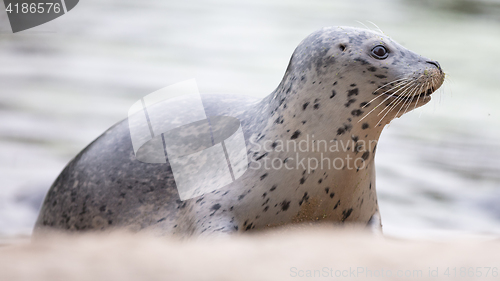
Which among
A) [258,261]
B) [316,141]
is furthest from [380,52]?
[258,261]

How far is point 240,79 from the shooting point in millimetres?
6707


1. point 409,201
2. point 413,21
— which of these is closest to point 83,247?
point 409,201

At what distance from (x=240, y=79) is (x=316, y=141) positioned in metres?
4.43

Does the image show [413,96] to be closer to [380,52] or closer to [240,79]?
[380,52]

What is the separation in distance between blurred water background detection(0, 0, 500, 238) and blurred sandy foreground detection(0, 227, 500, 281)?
2664mm

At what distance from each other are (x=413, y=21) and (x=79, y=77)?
502 centimetres

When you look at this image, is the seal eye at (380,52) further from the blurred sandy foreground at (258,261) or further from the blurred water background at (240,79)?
the blurred water background at (240,79)

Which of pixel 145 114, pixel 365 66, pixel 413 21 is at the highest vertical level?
pixel 365 66

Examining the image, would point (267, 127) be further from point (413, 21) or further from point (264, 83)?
point (413, 21)

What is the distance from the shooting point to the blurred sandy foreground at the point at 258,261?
1.13 metres

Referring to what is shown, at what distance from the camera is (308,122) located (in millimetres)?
2377

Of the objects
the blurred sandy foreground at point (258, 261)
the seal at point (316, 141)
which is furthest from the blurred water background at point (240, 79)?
the blurred sandy foreground at point (258, 261)

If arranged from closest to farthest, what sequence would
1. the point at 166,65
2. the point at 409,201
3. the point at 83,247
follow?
1. the point at 83,247
2. the point at 409,201
3. the point at 166,65

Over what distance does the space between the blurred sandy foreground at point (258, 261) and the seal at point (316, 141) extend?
0.98 metres
